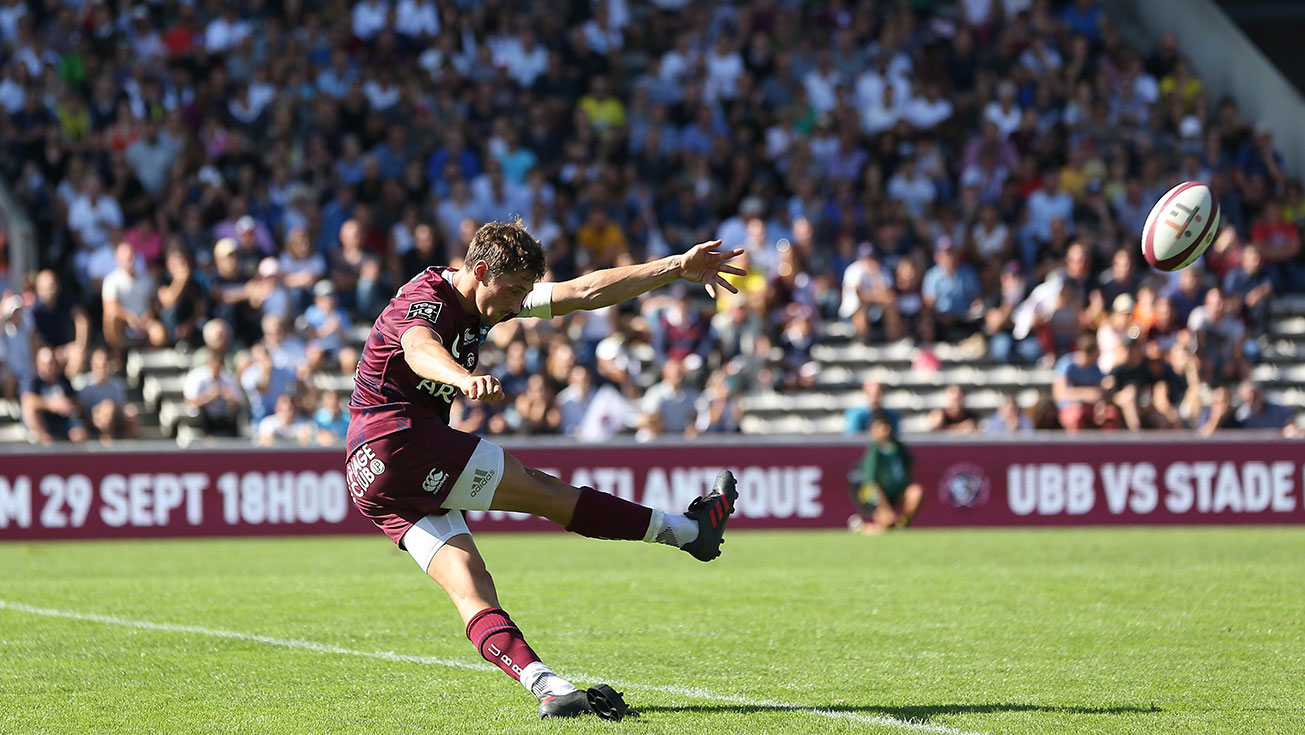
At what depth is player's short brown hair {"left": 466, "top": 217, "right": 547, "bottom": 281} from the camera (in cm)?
610

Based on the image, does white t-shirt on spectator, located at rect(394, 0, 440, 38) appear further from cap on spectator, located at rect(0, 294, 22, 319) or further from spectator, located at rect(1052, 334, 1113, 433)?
spectator, located at rect(1052, 334, 1113, 433)

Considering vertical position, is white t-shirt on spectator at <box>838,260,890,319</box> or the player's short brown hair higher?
white t-shirt on spectator at <box>838,260,890,319</box>

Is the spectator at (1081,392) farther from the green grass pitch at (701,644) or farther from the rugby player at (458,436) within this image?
the rugby player at (458,436)

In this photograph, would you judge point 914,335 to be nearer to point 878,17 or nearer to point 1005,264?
point 1005,264

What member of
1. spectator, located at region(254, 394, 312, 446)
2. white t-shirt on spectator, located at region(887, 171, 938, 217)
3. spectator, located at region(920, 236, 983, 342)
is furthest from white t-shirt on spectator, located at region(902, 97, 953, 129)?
spectator, located at region(254, 394, 312, 446)

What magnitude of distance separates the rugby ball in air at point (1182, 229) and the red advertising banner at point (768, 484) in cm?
664

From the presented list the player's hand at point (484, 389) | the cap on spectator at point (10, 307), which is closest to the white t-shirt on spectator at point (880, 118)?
the cap on spectator at point (10, 307)

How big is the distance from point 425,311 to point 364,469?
0.68 m

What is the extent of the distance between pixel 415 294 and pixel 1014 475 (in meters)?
11.1

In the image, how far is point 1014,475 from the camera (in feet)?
53.0

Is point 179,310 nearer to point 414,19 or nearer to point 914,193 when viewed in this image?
point 414,19

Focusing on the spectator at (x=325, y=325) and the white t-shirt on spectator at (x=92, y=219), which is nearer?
the spectator at (x=325, y=325)

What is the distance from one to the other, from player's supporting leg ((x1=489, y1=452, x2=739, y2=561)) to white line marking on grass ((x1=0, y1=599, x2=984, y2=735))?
0.59 m

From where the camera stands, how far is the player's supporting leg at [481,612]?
582 cm
